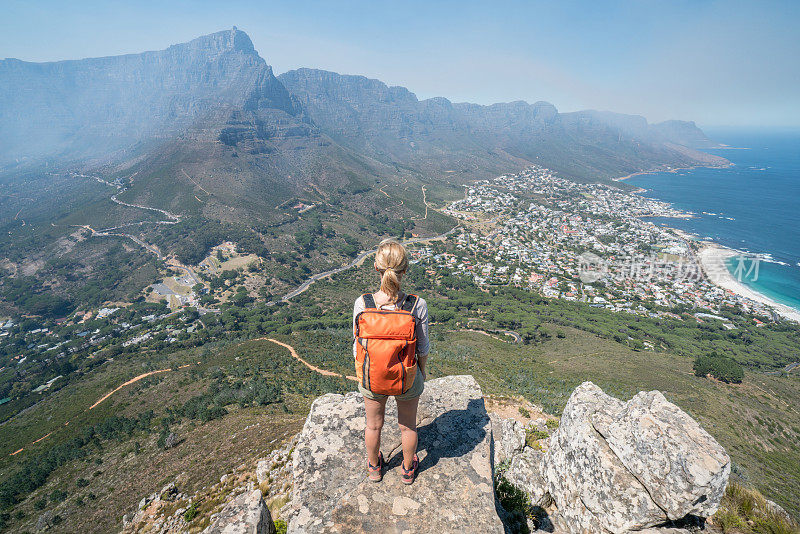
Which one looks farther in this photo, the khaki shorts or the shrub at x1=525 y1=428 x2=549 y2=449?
the shrub at x1=525 y1=428 x2=549 y2=449

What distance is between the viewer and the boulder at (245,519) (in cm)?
401

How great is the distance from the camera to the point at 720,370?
86.0ft

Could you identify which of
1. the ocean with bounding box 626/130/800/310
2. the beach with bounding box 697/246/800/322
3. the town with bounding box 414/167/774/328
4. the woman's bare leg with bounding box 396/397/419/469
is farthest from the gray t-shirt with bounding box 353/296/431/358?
the ocean with bounding box 626/130/800/310

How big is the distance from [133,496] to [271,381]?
929 centimetres

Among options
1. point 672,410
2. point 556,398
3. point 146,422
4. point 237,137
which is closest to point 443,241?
point 556,398

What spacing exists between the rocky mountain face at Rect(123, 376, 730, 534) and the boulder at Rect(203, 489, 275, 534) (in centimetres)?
2

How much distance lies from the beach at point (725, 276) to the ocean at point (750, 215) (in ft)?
7.92

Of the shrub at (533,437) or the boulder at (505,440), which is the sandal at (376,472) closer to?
the boulder at (505,440)

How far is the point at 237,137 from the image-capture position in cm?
12125

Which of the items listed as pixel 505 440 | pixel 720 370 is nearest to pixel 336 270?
pixel 720 370

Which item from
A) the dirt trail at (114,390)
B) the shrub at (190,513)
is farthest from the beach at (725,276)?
the dirt trail at (114,390)

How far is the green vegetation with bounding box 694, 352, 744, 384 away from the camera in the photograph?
2558 centimetres

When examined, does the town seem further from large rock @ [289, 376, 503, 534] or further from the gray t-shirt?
the gray t-shirt

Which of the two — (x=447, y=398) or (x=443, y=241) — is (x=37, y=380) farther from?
(x=443, y=241)
